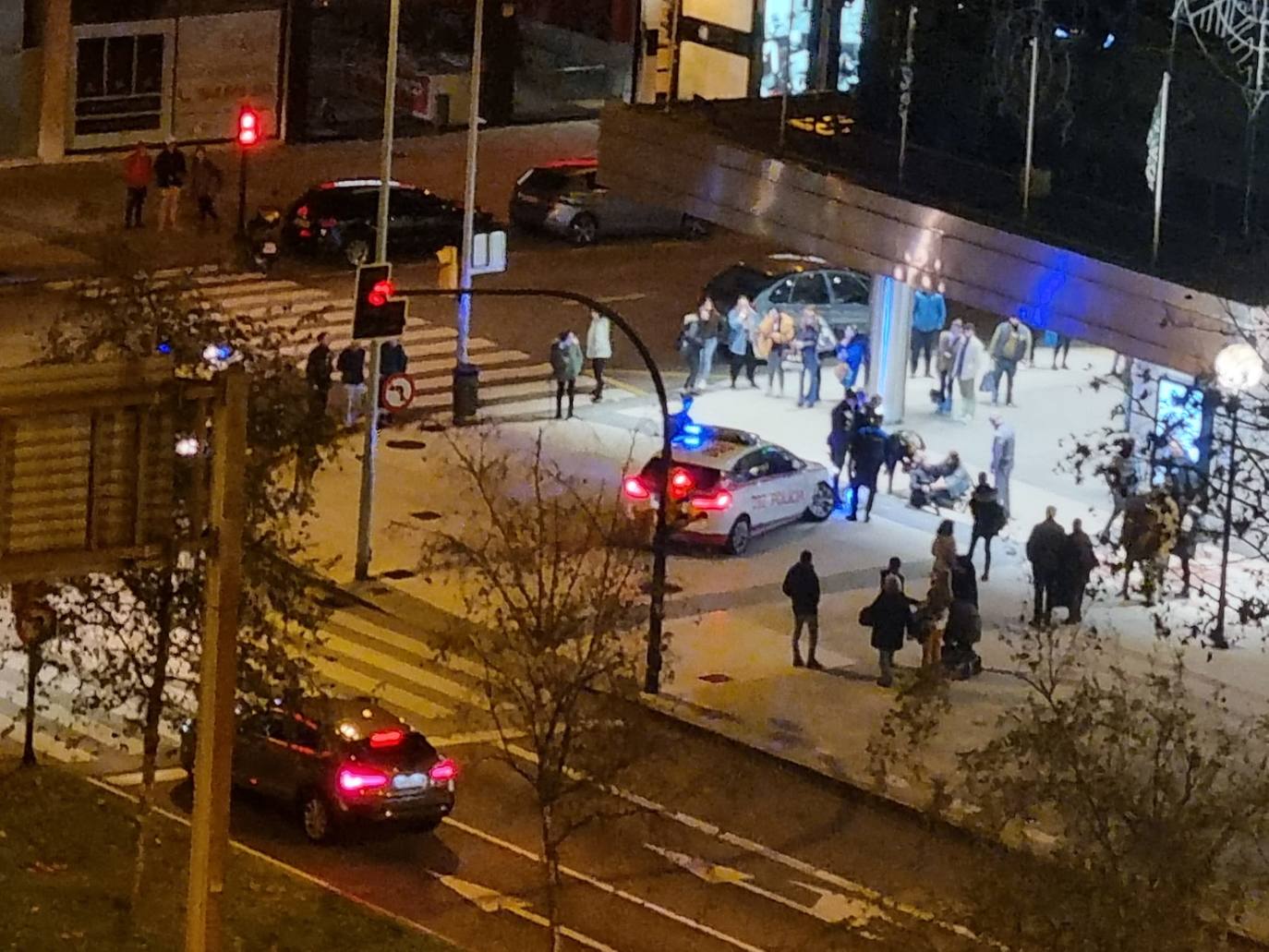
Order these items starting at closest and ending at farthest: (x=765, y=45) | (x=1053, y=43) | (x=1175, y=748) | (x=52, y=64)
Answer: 1. (x=1175, y=748)
2. (x=1053, y=43)
3. (x=52, y=64)
4. (x=765, y=45)

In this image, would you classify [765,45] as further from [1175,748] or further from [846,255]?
[1175,748]

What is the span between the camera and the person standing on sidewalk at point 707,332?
37.7 meters

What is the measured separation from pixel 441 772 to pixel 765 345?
17.4 meters

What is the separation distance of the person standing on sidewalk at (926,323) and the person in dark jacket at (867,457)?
6.10 metres

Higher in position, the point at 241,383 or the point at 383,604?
the point at 241,383

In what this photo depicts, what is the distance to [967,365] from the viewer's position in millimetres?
36875

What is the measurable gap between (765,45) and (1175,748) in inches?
1602

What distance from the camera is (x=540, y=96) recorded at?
55250 mm

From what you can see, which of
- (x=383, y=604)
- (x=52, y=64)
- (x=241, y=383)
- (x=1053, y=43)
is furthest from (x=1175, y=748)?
(x=52, y=64)

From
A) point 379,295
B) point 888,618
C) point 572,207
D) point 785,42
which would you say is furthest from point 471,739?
point 785,42

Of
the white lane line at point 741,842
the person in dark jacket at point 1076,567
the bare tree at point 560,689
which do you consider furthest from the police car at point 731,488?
the bare tree at point 560,689

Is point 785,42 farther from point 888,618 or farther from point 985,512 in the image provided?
point 888,618

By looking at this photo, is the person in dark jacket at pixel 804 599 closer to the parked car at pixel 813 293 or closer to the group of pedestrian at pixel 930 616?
the group of pedestrian at pixel 930 616

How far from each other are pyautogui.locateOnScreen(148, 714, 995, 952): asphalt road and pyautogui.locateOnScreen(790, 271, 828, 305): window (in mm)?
17062
